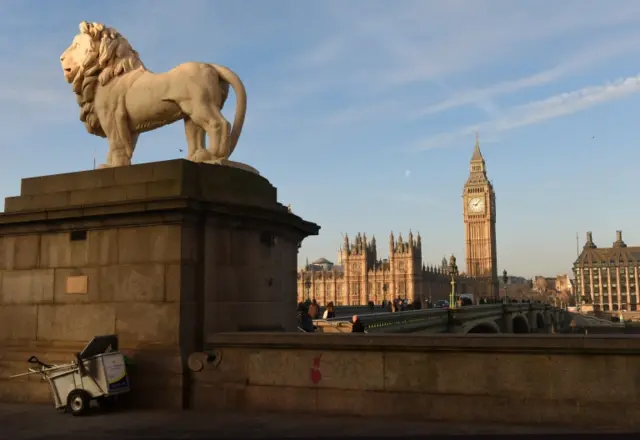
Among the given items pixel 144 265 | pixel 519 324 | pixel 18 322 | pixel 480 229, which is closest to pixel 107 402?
pixel 144 265

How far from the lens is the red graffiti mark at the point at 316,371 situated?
6441 mm

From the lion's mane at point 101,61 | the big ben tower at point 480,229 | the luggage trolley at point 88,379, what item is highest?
the big ben tower at point 480,229

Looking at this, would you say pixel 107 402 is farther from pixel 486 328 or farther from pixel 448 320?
pixel 486 328

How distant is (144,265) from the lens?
23.4ft

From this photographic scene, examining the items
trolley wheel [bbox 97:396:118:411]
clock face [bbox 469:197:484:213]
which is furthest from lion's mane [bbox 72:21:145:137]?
clock face [bbox 469:197:484:213]

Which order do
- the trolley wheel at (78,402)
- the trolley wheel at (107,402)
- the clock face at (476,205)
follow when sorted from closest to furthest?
the trolley wheel at (78,402) → the trolley wheel at (107,402) → the clock face at (476,205)

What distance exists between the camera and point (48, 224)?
7762 mm

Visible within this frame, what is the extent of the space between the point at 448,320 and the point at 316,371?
34.4m

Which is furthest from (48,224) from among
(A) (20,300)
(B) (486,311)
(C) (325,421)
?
(B) (486,311)

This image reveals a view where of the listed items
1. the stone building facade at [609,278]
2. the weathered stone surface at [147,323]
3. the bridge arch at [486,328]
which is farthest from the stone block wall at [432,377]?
the stone building facade at [609,278]

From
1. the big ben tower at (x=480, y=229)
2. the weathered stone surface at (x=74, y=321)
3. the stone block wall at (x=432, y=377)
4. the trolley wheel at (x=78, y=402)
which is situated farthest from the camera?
the big ben tower at (x=480, y=229)

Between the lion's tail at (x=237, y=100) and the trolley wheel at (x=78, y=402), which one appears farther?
the lion's tail at (x=237, y=100)

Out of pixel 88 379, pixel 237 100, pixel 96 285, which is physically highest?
pixel 237 100

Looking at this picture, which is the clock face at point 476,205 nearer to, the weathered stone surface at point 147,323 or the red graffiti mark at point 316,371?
the weathered stone surface at point 147,323
